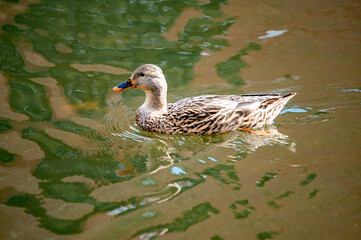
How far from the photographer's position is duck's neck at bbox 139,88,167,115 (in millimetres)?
6434

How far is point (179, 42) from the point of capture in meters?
8.98

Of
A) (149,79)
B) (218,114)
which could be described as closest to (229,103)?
(218,114)

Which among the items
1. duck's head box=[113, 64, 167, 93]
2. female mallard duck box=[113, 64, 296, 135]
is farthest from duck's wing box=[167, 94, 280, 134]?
duck's head box=[113, 64, 167, 93]

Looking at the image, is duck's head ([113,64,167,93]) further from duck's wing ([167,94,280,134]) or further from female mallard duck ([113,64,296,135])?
duck's wing ([167,94,280,134])

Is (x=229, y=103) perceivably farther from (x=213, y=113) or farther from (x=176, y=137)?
(x=176, y=137)

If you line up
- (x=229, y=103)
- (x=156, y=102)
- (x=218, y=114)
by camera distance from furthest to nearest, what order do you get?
1. (x=156, y=102)
2. (x=229, y=103)
3. (x=218, y=114)

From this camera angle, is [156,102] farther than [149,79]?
Yes

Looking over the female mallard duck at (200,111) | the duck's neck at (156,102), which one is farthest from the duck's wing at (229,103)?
the duck's neck at (156,102)

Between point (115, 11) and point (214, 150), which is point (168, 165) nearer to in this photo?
point (214, 150)

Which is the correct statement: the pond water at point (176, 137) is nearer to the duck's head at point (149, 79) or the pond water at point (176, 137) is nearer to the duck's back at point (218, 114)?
the duck's back at point (218, 114)

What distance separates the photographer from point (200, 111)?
20.2ft

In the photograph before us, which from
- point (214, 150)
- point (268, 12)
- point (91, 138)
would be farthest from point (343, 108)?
Answer: point (268, 12)

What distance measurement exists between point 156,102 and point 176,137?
2.26 ft

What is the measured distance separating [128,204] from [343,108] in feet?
12.0
